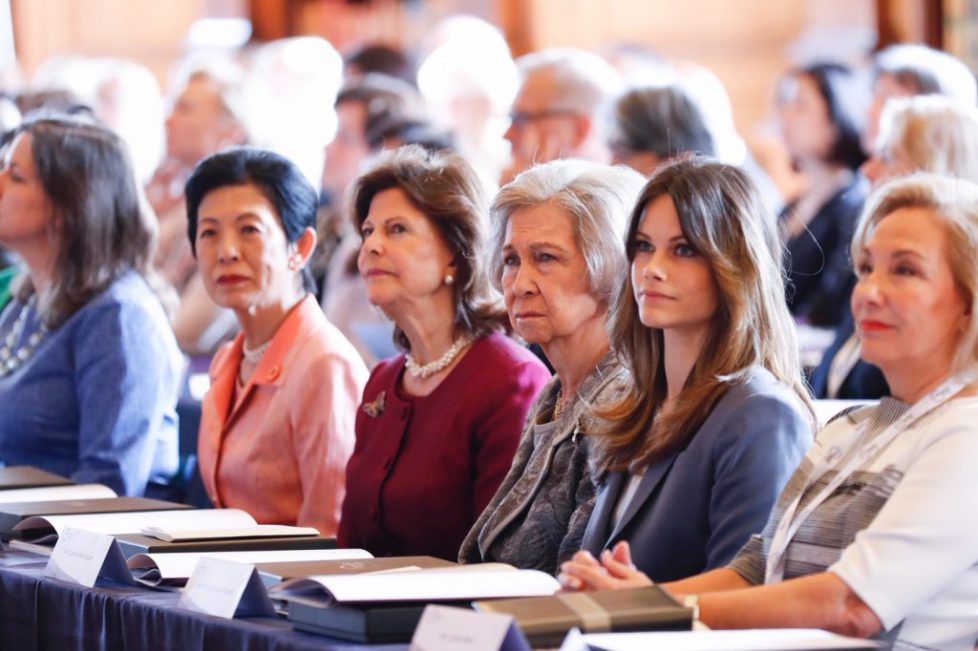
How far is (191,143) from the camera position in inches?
279

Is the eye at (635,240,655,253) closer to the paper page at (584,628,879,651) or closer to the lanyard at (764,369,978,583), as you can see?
the lanyard at (764,369,978,583)

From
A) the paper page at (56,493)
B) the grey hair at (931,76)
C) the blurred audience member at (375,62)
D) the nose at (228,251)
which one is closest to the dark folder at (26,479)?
the paper page at (56,493)

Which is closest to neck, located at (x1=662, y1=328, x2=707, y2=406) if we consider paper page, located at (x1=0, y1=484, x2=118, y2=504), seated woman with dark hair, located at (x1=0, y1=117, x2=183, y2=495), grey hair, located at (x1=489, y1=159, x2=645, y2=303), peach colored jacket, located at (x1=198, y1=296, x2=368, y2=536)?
grey hair, located at (x1=489, y1=159, x2=645, y2=303)

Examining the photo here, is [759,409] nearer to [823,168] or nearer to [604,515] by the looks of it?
[604,515]

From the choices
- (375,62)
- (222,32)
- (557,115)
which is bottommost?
(557,115)

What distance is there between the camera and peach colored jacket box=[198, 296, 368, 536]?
3680 mm

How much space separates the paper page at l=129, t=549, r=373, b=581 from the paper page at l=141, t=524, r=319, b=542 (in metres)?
0.07

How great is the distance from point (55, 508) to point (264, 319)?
0.82m

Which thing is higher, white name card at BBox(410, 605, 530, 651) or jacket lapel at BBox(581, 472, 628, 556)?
white name card at BBox(410, 605, 530, 651)

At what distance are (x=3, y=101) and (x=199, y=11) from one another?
4.62 meters

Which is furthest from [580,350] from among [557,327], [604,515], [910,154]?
[910,154]

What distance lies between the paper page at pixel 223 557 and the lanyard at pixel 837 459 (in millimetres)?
675

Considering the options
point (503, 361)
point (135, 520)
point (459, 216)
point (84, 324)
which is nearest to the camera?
point (135, 520)

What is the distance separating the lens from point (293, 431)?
147 inches
